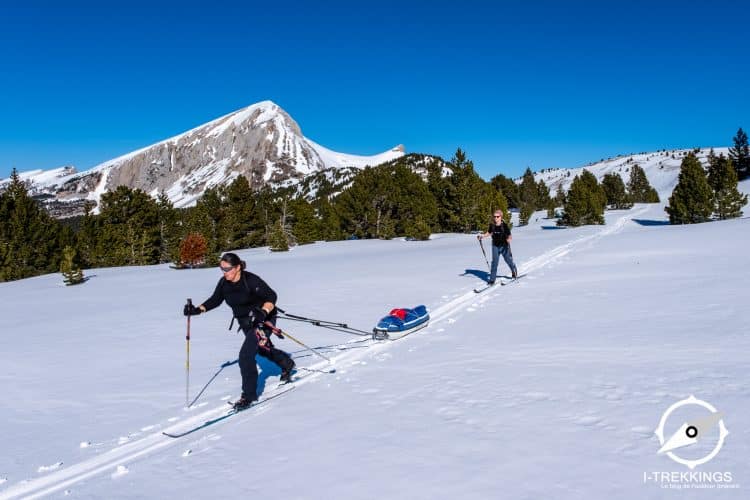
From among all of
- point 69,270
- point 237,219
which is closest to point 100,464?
point 69,270

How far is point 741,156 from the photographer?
336 feet

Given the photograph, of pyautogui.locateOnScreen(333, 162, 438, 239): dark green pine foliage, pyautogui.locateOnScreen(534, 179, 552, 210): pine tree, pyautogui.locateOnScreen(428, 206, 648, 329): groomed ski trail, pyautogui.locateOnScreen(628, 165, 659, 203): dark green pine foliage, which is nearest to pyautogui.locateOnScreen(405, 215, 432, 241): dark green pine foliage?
pyautogui.locateOnScreen(333, 162, 438, 239): dark green pine foliage

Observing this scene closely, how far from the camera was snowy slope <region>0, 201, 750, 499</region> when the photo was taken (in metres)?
4.12

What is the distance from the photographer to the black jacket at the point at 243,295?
6.92m

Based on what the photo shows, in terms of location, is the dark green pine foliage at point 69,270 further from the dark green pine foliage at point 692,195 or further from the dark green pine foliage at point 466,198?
the dark green pine foliage at point 692,195

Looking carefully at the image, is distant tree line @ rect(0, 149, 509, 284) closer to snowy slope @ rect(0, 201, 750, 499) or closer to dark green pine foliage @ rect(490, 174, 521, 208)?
snowy slope @ rect(0, 201, 750, 499)

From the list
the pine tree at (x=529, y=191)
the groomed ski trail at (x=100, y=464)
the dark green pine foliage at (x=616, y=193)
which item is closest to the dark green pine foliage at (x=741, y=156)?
the dark green pine foliage at (x=616, y=193)

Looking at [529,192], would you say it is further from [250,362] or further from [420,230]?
[250,362]

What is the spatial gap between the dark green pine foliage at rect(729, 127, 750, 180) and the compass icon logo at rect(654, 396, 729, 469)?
4827 inches

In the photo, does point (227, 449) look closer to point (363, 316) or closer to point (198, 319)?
point (363, 316)

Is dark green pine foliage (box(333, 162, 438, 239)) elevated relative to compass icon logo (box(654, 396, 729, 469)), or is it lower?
elevated

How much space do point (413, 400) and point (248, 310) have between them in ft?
9.31

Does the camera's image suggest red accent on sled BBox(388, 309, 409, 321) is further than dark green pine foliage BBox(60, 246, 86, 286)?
No

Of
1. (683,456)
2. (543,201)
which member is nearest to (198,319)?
(683,456)
